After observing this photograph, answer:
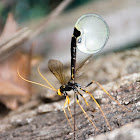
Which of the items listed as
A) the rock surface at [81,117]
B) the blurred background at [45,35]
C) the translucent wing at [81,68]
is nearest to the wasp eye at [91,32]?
the translucent wing at [81,68]

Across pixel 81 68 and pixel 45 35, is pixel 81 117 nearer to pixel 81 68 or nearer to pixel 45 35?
pixel 81 68

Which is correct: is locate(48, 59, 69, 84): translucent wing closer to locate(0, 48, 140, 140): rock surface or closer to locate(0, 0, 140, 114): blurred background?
locate(0, 48, 140, 140): rock surface

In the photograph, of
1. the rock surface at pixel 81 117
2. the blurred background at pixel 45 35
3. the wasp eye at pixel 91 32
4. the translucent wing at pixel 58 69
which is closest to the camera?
the rock surface at pixel 81 117

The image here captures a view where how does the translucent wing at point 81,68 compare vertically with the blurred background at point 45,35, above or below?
below

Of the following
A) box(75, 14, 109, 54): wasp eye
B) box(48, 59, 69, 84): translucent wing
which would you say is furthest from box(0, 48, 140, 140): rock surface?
box(75, 14, 109, 54): wasp eye

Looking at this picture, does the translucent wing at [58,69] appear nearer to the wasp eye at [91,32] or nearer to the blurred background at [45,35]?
the wasp eye at [91,32]
